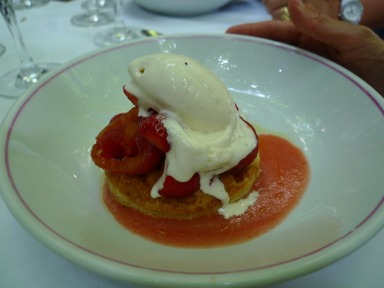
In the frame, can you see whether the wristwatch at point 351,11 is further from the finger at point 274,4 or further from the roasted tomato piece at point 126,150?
the roasted tomato piece at point 126,150

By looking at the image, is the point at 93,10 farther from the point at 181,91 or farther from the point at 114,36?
the point at 181,91

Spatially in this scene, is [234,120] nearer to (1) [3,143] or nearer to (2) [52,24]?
(1) [3,143]

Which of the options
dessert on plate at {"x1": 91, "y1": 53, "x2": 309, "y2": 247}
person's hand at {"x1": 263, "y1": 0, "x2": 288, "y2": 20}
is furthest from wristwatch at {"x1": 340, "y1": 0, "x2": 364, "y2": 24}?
dessert on plate at {"x1": 91, "y1": 53, "x2": 309, "y2": 247}

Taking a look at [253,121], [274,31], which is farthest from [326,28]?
[253,121]

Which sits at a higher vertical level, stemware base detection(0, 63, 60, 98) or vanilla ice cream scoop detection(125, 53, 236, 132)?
vanilla ice cream scoop detection(125, 53, 236, 132)

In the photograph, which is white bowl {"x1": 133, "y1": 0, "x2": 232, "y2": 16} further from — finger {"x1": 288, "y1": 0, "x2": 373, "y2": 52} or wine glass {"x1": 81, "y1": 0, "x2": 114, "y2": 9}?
finger {"x1": 288, "y1": 0, "x2": 373, "y2": 52}

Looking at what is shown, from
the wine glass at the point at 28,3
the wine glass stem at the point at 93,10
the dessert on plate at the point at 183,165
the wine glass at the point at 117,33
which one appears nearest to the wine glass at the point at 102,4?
the wine glass stem at the point at 93,10
